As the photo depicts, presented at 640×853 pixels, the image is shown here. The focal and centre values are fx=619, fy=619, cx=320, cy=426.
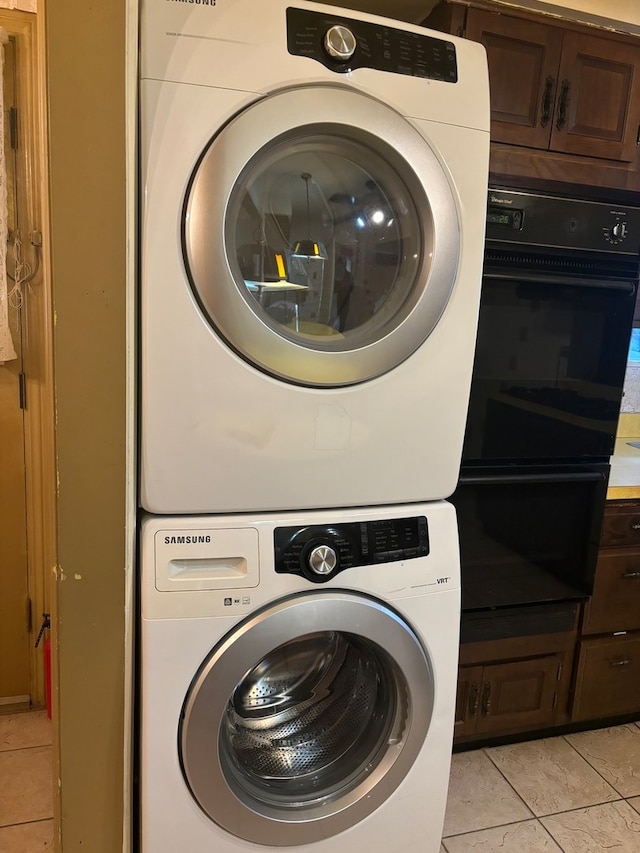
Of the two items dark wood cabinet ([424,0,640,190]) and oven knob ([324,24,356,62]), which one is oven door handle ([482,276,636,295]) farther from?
oven knob ([324,24,356,62])

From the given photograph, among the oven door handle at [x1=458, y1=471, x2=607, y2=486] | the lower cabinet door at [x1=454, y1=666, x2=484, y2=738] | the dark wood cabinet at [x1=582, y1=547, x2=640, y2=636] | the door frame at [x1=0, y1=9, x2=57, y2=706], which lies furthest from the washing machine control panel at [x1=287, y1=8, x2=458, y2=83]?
the lower cabinet door at [x1=454, y1=666, x2=484, y2=738]

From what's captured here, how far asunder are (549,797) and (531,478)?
0.91 m

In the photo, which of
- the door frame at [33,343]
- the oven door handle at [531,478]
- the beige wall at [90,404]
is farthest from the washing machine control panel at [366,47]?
the oven door handle at [531,478]

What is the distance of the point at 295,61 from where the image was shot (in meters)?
1.04

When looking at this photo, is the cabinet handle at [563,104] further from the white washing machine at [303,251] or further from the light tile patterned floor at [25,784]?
the light tile patterned floor at [25,784]

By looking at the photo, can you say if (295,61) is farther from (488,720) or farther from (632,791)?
(632,791)

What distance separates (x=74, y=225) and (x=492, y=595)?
1.38m

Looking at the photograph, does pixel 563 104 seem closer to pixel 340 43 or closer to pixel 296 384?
pixel 340 43

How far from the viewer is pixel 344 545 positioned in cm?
119

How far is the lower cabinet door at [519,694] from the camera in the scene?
1.79 metres

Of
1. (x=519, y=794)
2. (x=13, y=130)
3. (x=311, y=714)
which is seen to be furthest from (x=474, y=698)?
(x=13, y=130)

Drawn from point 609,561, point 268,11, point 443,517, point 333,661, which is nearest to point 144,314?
point 268,11

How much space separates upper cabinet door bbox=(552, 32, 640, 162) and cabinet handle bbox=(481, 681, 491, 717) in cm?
147

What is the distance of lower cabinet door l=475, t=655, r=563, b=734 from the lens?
179cm
